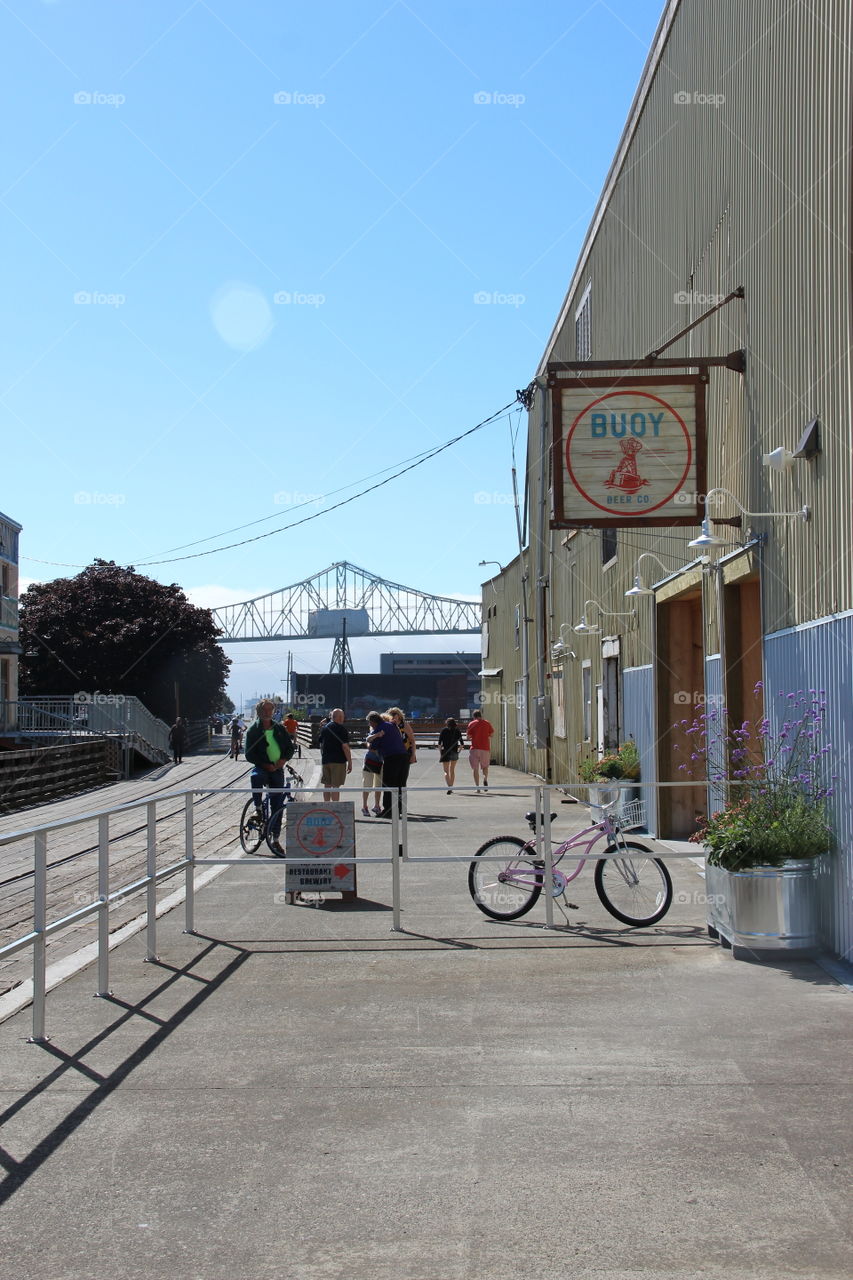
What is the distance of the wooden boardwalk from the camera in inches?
298

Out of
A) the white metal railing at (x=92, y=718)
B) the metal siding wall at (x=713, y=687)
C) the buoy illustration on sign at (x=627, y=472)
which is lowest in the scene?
the metal siding wall at (x=713, y=687)

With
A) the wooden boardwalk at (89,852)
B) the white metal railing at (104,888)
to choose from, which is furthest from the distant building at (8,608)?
the white metal railing at (104,888)

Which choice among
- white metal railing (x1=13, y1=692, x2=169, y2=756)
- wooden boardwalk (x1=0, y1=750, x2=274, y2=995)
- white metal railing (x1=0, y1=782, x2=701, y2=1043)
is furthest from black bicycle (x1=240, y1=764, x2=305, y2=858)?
white metal railing (x1=13, y1=692, x2=169, y2=756)

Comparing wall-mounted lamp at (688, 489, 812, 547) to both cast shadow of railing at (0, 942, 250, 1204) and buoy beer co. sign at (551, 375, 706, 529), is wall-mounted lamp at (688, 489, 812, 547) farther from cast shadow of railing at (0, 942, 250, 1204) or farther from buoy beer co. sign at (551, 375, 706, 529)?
cast shadow of railing at (0, 942, 250, 1204)

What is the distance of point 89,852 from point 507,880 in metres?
7.17

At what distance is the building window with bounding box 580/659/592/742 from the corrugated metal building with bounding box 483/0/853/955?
945 millimetres

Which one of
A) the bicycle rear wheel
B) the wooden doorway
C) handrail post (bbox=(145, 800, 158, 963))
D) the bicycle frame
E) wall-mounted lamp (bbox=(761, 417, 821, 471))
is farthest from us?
the wooden doorway

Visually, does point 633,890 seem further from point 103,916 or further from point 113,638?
point 113,638

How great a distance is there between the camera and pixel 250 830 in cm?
1498

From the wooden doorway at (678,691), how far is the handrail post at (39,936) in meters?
10.3

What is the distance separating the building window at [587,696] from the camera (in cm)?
2272

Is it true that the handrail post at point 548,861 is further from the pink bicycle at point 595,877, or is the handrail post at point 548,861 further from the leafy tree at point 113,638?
the leafy tree at point 113,638

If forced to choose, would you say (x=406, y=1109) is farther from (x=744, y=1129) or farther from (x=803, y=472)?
(x=803, y=472)

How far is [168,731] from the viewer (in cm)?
5272
